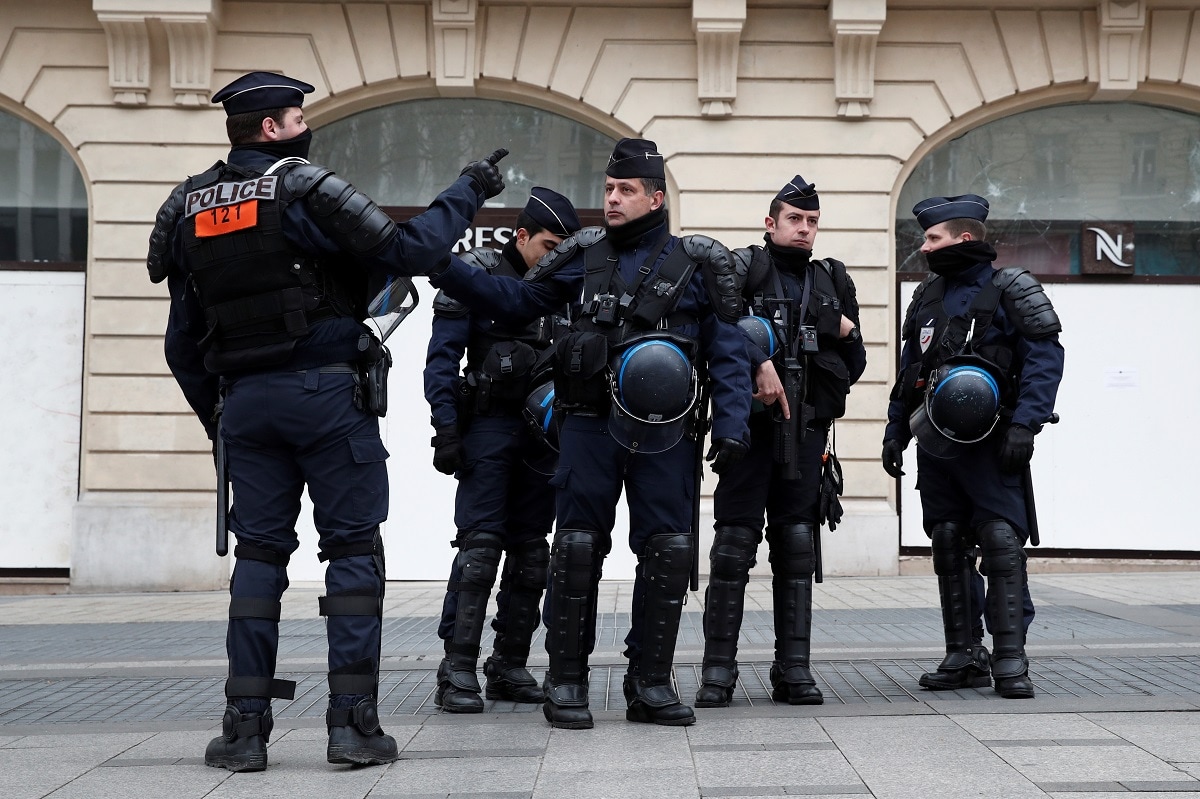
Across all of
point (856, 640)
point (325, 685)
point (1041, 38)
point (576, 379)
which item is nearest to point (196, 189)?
point (576, 379)

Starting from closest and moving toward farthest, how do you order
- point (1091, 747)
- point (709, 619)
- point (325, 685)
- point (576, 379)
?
point (1091, 747) < point (576, 379) < point (709, 619) < point (325, 685)

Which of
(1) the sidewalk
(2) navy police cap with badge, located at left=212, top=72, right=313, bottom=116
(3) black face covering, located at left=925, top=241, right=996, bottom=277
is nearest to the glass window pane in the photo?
(1) the sidewalk

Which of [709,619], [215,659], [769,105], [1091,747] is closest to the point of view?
[1091,747]

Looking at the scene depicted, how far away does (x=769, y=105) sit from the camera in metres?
10.7

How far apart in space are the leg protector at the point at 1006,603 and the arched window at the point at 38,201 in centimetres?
838

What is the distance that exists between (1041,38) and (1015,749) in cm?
835

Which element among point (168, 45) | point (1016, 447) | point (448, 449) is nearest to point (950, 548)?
point (1016, 447)

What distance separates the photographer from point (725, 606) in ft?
15.6

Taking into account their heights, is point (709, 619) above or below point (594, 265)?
below

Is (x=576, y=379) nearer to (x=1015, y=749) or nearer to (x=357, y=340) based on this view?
(x=357, y=340)

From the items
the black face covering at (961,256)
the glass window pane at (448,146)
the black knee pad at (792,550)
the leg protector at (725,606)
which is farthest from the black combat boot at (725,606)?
the glass window pane at (448,146)

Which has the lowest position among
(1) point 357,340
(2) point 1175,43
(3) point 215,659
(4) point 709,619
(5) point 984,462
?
(3) point 215,659

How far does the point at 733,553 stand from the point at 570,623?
800 mm

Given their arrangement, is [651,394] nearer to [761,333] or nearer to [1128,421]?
[761,333]
